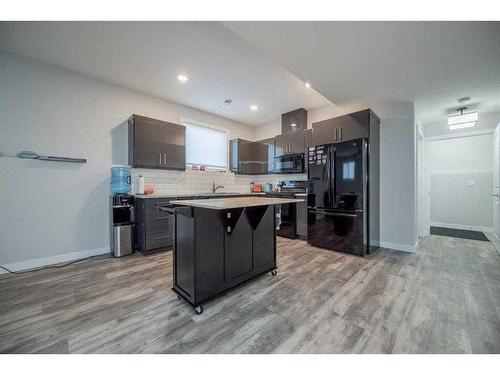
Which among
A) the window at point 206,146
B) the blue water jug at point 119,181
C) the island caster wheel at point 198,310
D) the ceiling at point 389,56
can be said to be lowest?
the island caster wheel at point 198,310

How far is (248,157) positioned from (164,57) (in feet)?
9.30

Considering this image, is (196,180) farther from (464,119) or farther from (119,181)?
(464,119)

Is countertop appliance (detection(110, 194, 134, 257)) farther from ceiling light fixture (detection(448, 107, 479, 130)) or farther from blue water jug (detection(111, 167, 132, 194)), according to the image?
ceiling light fixture (detection(448, 107, 479, 130))

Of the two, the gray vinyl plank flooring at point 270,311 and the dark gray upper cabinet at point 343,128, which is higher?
the dark gray upper cabinet at point 343,128

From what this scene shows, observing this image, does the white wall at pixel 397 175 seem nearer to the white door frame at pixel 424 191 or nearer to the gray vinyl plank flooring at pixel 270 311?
the gray vinyl plank flooring at pixel 270 311

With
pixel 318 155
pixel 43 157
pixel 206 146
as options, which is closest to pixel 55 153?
pixel 43 157

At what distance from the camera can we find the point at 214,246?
1.78 meters

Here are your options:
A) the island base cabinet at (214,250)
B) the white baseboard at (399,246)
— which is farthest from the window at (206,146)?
the white baseboard at (399,246)

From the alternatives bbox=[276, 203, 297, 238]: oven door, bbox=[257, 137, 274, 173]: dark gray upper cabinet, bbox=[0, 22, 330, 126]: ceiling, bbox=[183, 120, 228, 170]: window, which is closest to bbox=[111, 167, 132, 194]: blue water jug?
bbox=[183, 120, 228, 170]: window

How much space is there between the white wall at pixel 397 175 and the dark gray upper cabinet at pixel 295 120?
3.97ft

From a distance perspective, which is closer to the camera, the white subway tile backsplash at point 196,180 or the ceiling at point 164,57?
the ceiling at point 164,57

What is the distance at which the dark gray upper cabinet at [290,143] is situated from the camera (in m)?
4.17

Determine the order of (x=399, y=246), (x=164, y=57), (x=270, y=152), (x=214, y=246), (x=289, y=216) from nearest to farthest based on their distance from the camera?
(x=214, y=246) < (x=164, y=57) < (x=399, y=246) < (x=289, y=216) < (x=270, y=152)

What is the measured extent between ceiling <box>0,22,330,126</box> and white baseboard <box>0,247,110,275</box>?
266 centimetres
